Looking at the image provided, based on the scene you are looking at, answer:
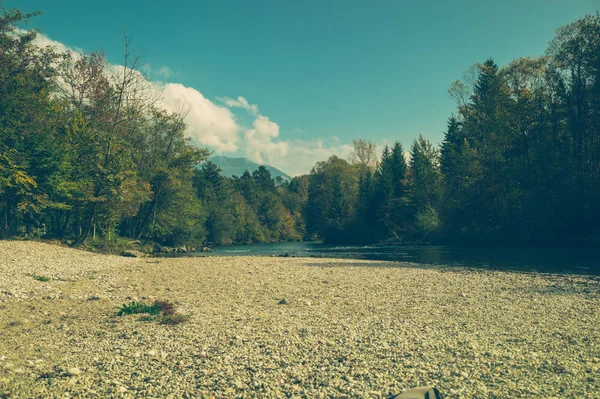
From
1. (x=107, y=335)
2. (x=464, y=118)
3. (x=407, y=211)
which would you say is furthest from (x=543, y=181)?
(x=107, y=335)

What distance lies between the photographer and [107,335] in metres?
7.43

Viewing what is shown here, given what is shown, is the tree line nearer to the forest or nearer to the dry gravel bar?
the forest

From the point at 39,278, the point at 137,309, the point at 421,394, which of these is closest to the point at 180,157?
the point at 39,278

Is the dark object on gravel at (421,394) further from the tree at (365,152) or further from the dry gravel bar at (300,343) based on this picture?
the tree at (365,152)

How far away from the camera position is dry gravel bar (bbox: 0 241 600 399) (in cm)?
521

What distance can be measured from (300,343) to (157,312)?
427cm

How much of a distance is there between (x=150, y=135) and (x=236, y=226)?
112 feet

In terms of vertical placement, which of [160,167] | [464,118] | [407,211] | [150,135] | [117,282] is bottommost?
[117,282]

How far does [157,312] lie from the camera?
30.6 feet

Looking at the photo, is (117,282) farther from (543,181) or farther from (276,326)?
(543,181)

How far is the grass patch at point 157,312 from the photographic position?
8.50m

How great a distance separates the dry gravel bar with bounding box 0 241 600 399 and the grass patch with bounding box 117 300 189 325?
246 millimetres

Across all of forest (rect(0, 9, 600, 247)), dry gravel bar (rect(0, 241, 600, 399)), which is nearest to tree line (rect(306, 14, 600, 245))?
forest (rect(0, 9, 600, 247))

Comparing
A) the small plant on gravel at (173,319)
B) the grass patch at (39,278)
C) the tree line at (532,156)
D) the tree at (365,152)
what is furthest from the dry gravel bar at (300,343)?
the tree at (365,152)
